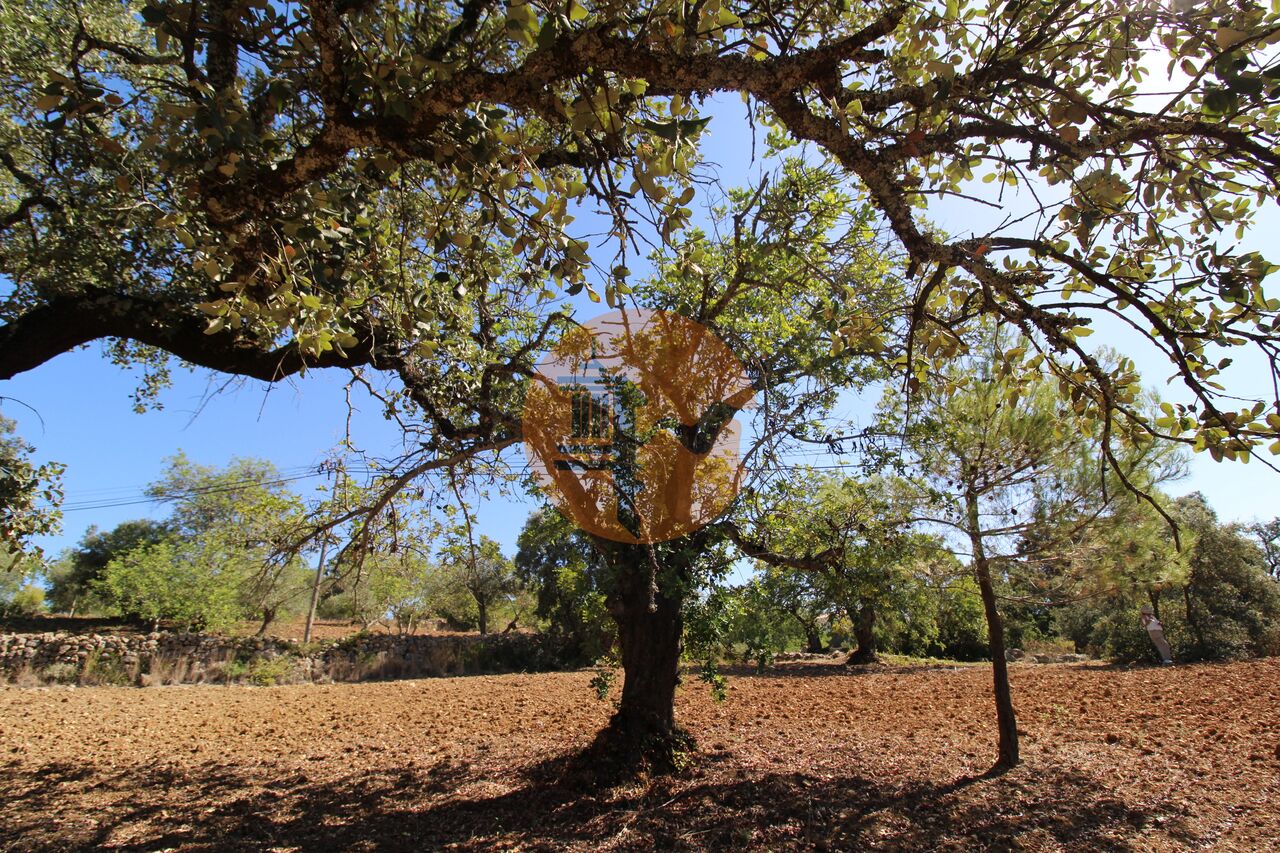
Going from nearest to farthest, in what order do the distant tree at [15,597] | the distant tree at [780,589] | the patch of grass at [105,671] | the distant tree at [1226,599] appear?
the distant tree at [780,589]
the patch of grass at [105,671]
the distant tree at [1226,599]
the distant tree at [15,597]

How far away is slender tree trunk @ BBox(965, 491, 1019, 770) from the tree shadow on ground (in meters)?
0.19

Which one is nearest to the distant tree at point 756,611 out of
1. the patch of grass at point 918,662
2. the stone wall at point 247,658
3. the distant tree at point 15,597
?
the stone wall at point 247,658

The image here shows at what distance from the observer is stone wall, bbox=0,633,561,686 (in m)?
11.3

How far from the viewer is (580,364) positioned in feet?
17.2

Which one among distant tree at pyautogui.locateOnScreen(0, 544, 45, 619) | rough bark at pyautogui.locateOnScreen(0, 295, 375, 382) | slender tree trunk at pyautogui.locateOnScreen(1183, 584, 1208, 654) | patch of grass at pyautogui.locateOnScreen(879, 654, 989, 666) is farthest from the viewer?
distant tree at pyautogui.locateOnScreen(0, 544, 45, 619)

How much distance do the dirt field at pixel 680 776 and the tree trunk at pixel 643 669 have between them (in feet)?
0.90

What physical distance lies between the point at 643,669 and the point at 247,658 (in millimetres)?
12084

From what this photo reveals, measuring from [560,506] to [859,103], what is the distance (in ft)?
13.3

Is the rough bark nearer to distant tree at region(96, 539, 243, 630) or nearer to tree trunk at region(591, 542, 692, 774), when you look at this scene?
tree trunk at region(591, 542, 692, 774)

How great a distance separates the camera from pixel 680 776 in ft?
15.9

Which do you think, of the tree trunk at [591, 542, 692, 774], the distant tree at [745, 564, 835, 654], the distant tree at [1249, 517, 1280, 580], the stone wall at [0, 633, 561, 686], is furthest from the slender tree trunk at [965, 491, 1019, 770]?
the distant tree at [1249, 517, 1280, 580]

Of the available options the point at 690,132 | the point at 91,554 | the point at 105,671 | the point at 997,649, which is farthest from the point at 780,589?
the point at 91,554

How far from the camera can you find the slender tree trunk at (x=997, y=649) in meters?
4.96

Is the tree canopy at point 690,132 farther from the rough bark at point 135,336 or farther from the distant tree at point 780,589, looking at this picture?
the distant tree at point 780,589
